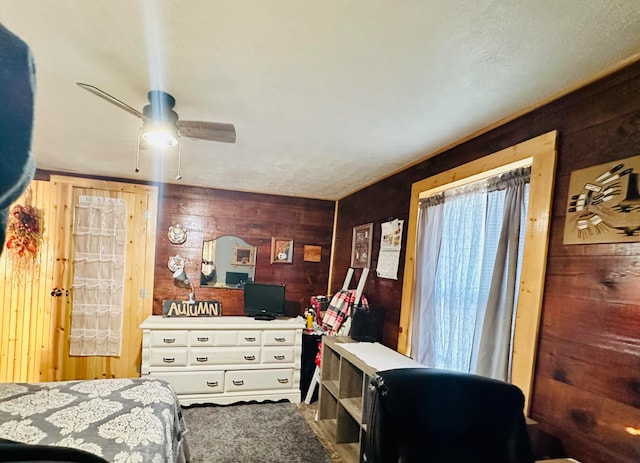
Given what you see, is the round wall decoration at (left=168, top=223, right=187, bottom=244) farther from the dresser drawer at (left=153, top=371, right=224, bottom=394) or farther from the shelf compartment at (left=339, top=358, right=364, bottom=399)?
the shelf compartment at (left=339, top=358, right=364, bottom=399)

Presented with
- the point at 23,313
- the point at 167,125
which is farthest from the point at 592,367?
the point at 23,313

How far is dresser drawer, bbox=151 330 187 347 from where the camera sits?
3.26m

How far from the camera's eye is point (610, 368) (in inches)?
48.9

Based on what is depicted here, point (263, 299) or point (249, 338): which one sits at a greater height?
point (263, 299)

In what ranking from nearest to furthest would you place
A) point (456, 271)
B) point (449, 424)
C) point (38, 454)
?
1. point (38, 454)
2. point (449, 424)
3. point (456, 271)

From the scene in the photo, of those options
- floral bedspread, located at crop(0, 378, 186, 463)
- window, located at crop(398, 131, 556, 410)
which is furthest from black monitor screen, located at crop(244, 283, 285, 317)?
window, located at crop(398, 131, 556, 410)

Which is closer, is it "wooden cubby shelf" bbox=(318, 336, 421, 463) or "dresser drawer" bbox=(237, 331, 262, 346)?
"wooden cubby shelf" bbox=(318, 336, 421, 463)

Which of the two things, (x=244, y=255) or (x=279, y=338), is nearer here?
(x=279, y=338)

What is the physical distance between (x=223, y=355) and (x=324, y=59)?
120 inches

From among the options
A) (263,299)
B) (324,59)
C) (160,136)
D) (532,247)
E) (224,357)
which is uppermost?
(324,59)

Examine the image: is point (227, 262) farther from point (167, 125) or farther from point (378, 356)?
point (167, 125)

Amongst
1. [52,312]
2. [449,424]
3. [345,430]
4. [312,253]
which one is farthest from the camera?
[312,253]

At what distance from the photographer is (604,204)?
4.27 feet

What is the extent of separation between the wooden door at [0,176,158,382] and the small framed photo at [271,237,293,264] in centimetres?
168
